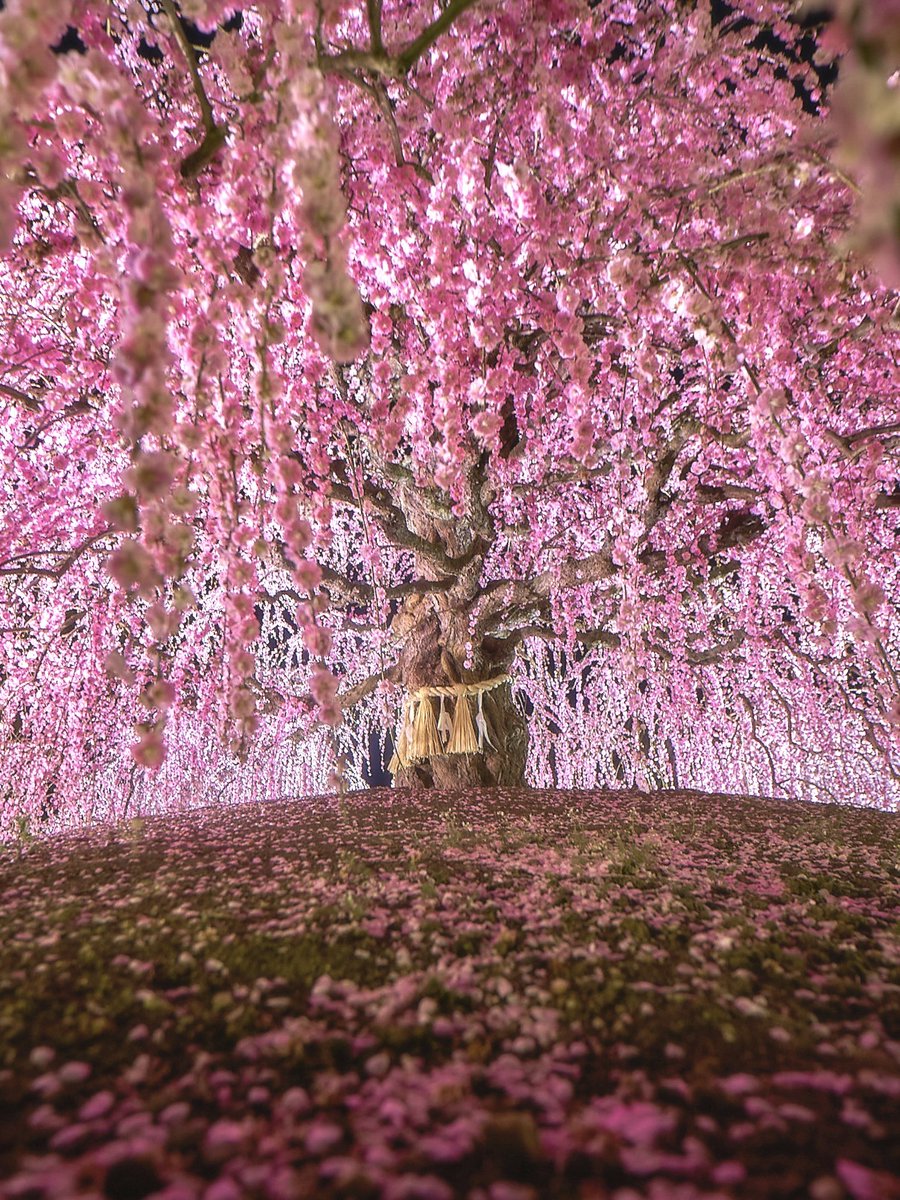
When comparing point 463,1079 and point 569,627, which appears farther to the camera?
point 569,627

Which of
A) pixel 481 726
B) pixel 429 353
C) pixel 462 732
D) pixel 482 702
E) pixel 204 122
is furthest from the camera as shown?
pixel 482 702

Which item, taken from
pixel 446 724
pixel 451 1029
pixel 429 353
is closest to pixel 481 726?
pixel 446 724

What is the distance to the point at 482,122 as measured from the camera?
5.22m

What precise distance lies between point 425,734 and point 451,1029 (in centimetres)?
657

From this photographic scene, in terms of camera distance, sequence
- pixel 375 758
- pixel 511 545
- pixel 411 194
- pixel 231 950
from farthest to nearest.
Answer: pixel 375 758
pixel 511 545
pixel 411 194
pixel 231 950

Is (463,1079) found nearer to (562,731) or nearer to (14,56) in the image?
(14,56)

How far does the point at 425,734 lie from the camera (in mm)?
8734

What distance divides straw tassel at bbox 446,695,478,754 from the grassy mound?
4.27 metres

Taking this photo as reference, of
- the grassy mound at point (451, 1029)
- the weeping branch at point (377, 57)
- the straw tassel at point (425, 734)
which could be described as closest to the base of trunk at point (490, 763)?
the straw tassel at point (425, 734)

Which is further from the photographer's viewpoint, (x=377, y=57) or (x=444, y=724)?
(x=444, y=724)

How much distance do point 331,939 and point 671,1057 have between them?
152cm

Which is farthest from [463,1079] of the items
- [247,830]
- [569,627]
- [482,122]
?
[569,627]

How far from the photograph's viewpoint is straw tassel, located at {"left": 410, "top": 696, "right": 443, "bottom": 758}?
8.69 meters

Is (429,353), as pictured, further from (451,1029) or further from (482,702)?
(451,1029)
